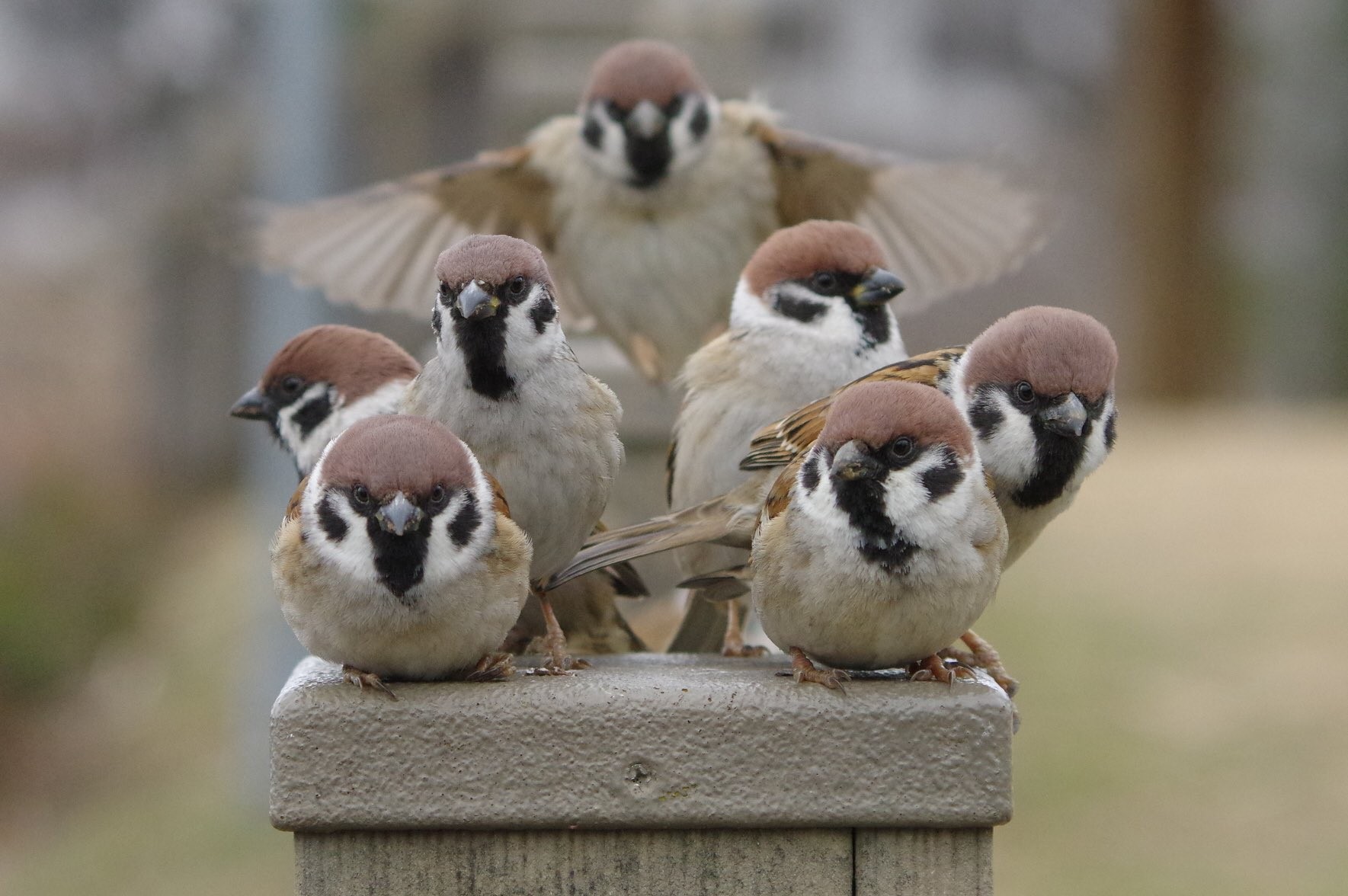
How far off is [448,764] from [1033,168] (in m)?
2.14

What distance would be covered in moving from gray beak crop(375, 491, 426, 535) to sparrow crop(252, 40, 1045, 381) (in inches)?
67.3

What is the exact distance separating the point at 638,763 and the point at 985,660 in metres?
0.85

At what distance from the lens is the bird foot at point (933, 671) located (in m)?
2.13

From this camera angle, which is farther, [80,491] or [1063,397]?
[80,491]

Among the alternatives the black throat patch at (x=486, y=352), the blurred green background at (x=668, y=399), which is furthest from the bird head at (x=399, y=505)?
the blurred green background at (x=668, y=399)

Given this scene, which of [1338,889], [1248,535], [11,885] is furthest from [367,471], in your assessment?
[1248,535]

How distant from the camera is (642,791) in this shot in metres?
1.93

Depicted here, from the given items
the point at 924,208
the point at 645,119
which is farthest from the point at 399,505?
the point at 924,208

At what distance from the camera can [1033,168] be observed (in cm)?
357

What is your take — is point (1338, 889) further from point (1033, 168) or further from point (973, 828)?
point (973, 828)

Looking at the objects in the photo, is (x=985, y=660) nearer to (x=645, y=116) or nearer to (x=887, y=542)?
(x=887, y=542)

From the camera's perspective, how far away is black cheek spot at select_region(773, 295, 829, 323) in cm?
276

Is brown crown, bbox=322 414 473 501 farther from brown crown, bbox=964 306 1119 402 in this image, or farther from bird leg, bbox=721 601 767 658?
bird leg, bbox=721 601 767 658

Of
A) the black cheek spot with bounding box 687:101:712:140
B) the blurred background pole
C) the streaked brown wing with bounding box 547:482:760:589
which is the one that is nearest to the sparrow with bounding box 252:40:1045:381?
the black cheek spot with bounding box 687:101:712:140
